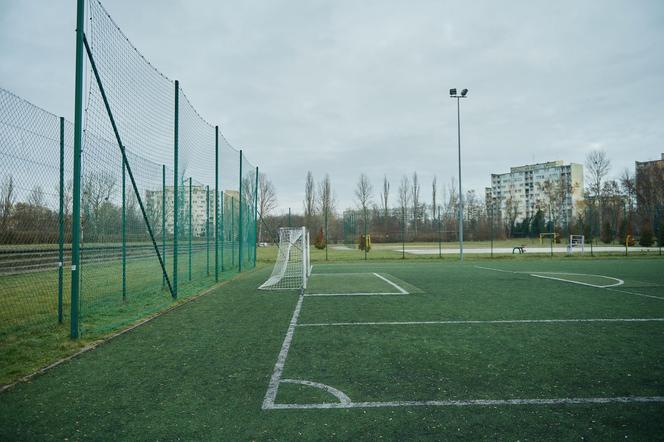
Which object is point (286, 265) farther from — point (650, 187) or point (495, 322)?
point (650, 187)

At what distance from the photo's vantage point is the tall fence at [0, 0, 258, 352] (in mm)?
5352

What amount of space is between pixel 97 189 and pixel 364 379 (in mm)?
5690

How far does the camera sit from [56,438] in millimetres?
2578

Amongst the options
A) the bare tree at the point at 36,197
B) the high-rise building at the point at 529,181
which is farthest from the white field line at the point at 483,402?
the high-rise building at the point at 529,181

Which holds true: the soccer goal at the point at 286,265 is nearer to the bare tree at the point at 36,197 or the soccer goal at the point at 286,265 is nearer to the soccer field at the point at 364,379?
the soccer field at the point at 364,379

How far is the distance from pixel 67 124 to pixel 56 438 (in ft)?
17.2

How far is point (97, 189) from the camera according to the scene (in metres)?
6.67

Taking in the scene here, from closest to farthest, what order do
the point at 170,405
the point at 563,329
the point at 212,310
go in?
the point at 170,405, the point at 563,329, the point at 212,310

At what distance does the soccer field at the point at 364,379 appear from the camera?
2727 millimetres

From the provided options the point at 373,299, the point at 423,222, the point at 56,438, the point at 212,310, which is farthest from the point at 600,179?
the point at 56,438

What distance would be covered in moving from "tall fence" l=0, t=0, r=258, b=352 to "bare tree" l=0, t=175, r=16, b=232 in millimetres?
15

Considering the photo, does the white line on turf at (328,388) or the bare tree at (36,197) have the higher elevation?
the bare tree at (36,197)

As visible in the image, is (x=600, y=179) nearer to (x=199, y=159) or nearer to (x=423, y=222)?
(x=423, y=222)

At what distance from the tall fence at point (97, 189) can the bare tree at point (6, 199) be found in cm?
1
